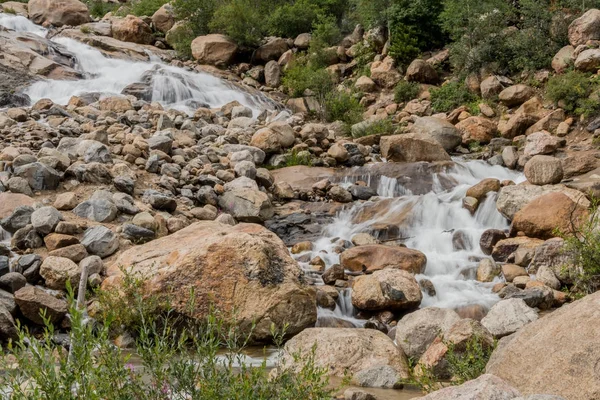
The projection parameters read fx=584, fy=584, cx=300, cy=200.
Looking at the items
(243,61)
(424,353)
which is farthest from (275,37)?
(424,353)

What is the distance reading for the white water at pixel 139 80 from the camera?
62.5ft

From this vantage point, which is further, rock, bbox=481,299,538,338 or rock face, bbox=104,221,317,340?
rock face, bbox=104,221,317,340

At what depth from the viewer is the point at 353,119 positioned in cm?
1875

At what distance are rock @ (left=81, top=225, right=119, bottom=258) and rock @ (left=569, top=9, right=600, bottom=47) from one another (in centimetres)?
1508

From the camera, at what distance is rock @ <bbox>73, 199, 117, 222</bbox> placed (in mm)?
9195

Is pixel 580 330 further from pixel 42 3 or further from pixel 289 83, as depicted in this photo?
pixel 42 3

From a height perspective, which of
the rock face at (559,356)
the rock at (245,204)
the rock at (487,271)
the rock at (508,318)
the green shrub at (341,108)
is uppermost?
the rock face at (559,356)

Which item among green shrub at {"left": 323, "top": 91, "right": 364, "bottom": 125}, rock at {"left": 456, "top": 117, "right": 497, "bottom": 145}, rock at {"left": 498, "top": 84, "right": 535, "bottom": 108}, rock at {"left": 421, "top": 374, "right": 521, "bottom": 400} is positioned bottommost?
green shrub at {"left": 323, "top": 91, "right": 364, "bottom": 125}

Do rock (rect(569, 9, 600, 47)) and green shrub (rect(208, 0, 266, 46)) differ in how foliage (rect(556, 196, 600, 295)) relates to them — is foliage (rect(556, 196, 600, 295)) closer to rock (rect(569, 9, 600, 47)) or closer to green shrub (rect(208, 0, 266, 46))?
rock (rect(569, 9, 600, 47))

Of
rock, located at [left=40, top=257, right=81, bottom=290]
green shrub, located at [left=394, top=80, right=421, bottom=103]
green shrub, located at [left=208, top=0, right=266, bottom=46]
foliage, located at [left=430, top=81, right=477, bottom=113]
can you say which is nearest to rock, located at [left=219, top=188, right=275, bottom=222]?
rock, located at [left=40, top=257, right=81, bottom=290]

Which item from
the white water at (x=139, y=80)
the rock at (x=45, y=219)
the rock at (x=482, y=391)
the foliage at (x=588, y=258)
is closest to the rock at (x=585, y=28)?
the white water at (x=139, y=80)

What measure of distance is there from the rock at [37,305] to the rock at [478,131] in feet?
42.3

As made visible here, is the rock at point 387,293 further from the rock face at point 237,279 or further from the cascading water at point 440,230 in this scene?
the rock face at point 237,279

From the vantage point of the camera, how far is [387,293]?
772cm
